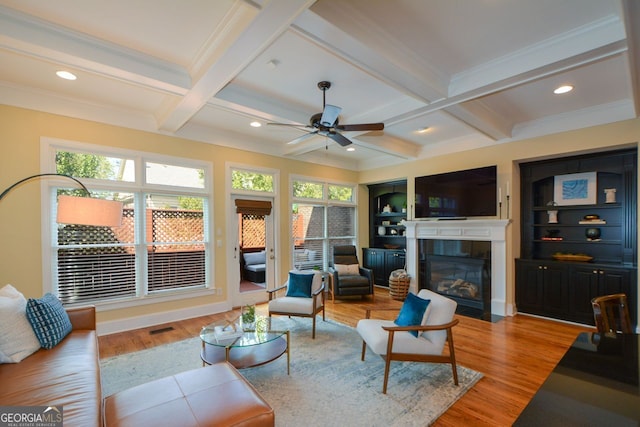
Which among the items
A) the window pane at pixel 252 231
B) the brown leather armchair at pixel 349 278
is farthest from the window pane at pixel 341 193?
the window pane at pixel 252 231

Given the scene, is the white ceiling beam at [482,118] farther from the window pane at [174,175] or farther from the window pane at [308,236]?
the window pane at [174,175]

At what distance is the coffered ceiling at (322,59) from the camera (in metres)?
2.21

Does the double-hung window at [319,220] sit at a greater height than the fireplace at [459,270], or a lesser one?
greater

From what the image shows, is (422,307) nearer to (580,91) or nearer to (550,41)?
(550,41)

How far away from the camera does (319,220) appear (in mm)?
6617

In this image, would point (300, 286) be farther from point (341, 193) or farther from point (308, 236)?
point (341, 193)

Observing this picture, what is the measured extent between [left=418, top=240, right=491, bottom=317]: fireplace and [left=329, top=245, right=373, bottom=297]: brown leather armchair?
1180 millimetres

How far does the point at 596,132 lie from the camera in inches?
159

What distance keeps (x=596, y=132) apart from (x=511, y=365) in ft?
11.0

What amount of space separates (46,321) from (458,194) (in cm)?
565

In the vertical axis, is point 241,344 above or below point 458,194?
below

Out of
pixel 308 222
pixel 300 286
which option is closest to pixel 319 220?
pixel 308 222

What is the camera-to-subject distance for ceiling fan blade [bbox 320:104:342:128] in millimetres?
2942

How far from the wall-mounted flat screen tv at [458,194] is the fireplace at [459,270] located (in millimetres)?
540
